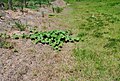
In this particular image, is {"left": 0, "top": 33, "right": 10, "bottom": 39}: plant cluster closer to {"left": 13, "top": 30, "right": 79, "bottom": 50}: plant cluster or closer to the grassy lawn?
{"left": 13, "top": 30, "right": 79, "bottom": 50}: plant cluster

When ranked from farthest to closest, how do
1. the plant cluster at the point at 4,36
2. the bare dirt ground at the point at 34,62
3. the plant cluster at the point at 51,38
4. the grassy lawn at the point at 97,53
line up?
the plant cluster at the point at 4,36, the plant cluster at the point at 51,38, the grassy lawn at the point at 97,53, the bare dirt ground at the point at 34,62

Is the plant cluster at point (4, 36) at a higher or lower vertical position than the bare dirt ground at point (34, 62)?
higher

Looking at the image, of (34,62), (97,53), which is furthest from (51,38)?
(34,62)

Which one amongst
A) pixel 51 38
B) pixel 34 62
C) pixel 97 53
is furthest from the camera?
pixel 51 38

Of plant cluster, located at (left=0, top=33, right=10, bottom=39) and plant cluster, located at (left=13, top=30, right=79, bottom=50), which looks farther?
plant cluster, located at (left=0, top=33, right=10, bottom=39)

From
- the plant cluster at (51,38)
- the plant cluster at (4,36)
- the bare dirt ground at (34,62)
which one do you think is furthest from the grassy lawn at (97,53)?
the plant cluster at (4,36)

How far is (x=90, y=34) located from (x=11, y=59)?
5.38m

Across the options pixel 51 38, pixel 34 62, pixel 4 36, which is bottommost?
pixel 34 62

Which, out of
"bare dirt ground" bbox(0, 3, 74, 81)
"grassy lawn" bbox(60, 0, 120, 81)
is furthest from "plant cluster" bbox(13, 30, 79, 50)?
"grassy lawn" bbox(60, 0, 120, 81)

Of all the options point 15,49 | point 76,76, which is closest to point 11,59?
point 15,49

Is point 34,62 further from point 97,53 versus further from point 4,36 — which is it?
point 4,36

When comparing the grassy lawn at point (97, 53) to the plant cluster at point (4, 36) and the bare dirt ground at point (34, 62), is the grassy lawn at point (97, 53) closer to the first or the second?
the bare dirt ground at point (34, 62)

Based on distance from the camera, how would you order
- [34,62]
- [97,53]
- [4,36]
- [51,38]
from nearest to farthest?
[34,62], [97,53], [4,36], [51,38]

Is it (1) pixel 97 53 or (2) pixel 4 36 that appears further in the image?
(2) pixel 4 36
